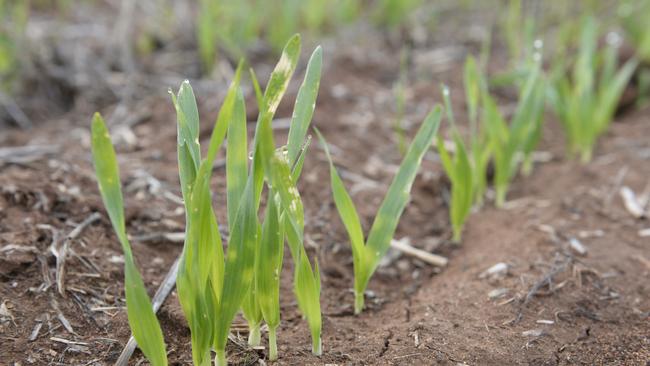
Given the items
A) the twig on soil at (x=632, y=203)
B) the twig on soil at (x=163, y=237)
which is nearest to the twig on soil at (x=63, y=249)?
the twig on soil at (x=163, y=237)

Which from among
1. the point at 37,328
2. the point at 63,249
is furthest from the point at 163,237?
the point at 37,328

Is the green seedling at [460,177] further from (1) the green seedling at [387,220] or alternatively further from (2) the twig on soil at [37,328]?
(2) the twig on soil at [37,328]

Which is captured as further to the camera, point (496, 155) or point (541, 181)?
point (541, 181)

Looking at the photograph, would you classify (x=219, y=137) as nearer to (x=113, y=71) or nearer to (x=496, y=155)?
(x=496, y=155)

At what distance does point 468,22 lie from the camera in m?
4.21

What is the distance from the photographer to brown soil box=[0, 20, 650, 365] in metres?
1.33

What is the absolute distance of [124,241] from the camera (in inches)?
40.5

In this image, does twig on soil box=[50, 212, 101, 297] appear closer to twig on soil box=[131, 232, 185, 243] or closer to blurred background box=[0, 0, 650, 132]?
twig on soil box=[131, 232, 185, 243]

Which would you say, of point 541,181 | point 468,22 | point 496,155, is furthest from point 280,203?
point 468,22

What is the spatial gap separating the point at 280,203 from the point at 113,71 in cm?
218

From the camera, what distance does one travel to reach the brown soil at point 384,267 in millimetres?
1334

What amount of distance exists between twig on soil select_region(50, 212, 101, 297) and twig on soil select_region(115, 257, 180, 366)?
0.64ft

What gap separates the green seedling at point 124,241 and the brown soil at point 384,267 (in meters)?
0.19

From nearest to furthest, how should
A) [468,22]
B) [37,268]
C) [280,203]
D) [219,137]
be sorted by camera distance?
[219,137] → [280,203] → [37,268] → [468,22]
